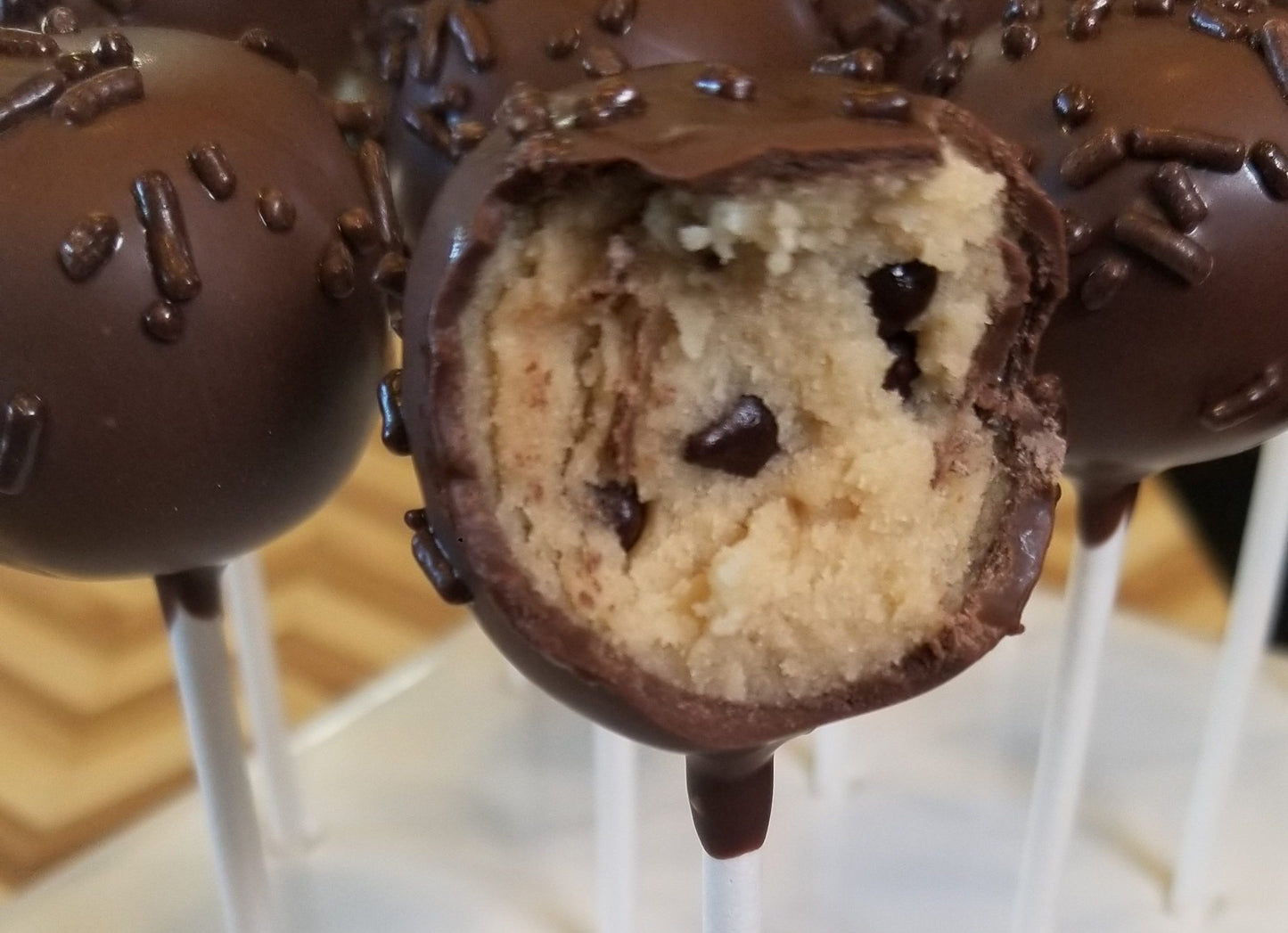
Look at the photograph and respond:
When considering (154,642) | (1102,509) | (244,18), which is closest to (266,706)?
(154,642)

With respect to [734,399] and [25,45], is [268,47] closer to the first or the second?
[25,45]

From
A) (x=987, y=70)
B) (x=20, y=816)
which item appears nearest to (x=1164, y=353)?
(x=987, y=70)

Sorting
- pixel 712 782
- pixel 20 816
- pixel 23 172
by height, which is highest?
pixel 23 172

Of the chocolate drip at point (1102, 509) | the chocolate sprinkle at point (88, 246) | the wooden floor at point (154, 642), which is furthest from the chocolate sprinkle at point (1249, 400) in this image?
the wooden floor at point (154, 642)

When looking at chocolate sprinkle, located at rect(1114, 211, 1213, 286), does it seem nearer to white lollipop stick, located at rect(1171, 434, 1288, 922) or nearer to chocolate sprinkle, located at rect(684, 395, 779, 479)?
chocolate sprinkle, located at rect(684, 395, 779, 479)

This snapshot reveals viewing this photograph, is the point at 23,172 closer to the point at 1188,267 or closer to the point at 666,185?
the point at 666,185

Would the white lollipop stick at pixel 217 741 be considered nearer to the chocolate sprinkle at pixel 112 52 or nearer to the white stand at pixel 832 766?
the chocolate sprinkle at pixel 112 52
